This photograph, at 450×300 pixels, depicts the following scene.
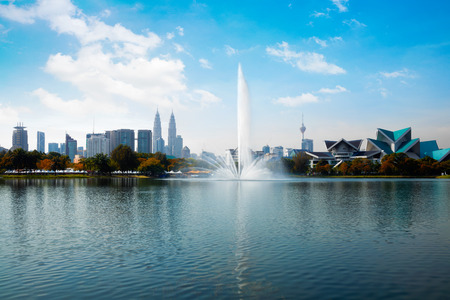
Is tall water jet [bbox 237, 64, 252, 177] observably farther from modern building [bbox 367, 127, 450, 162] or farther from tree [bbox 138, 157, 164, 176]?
modern building [bbox 367, 127, 450, 162]

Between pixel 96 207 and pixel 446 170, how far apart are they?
444 ft

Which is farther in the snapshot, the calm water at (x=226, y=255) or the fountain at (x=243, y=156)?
the fountain at (x=243, y=156)

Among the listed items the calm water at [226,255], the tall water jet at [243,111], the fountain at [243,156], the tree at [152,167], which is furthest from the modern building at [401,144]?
the calm water at [226,255]

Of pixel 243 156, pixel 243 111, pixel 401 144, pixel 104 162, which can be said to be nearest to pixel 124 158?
pixel 104 162

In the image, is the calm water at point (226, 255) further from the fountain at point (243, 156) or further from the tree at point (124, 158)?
the tree at point (124, 158)

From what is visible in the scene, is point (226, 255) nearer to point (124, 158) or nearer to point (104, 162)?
point (124, 158)

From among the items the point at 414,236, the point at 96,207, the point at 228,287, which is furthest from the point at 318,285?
the point at 96,207

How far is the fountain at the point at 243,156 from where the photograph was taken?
84.1 meters

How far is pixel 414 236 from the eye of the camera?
2067cm

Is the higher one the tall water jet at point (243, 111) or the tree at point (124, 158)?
the tall water jet at point (243, 111)

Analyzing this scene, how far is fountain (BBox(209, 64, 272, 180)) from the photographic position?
84.1 m

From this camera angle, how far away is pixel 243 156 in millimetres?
91125

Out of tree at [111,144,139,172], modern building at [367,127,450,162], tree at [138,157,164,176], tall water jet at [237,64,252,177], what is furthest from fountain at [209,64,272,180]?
modern building at [367,127,450,162]

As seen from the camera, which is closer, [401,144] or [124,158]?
[124,158]
